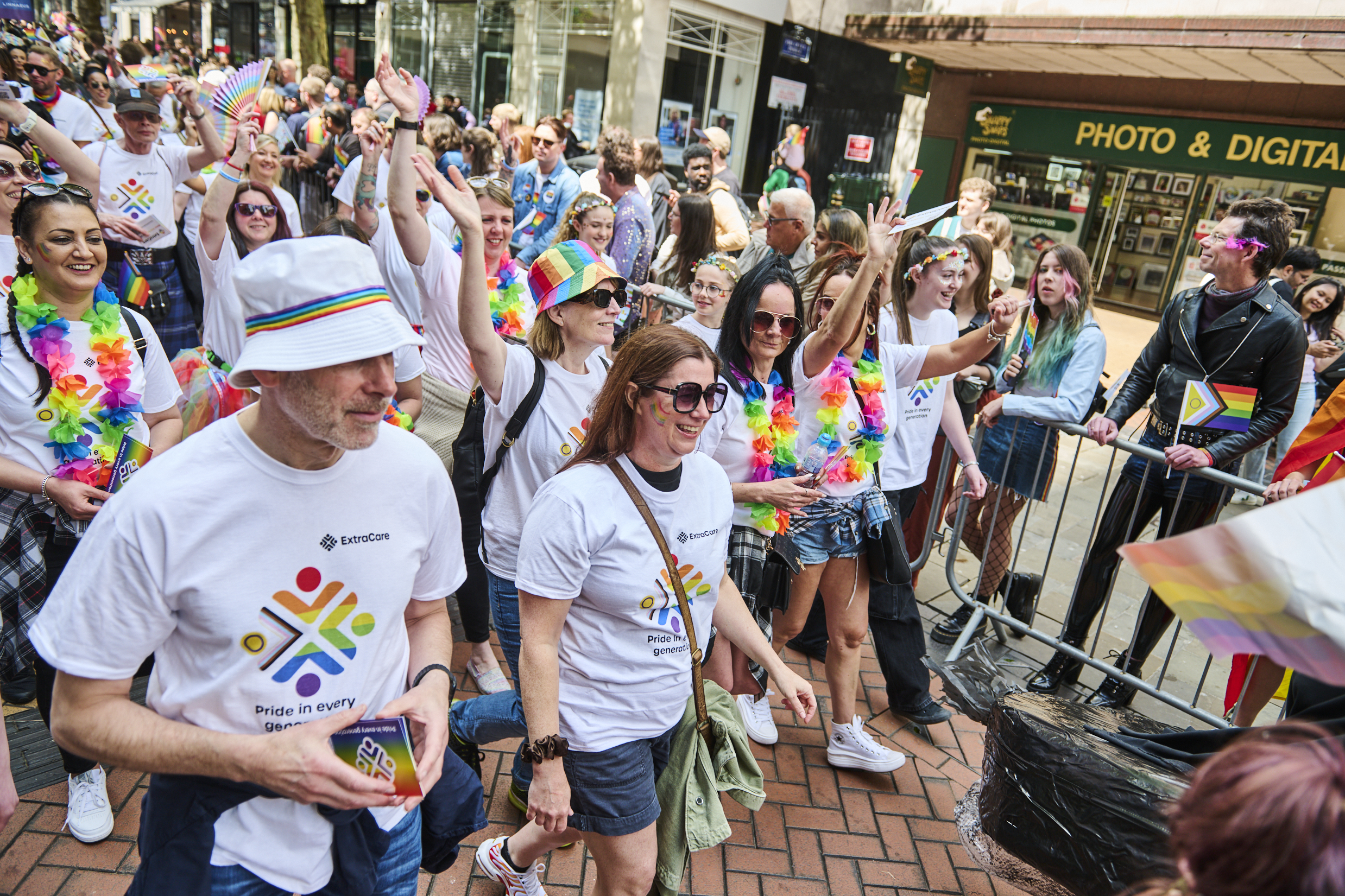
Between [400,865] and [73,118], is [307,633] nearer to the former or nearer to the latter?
[400,865]

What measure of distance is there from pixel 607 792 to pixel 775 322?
1.82 meters

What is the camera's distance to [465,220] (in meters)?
2.97

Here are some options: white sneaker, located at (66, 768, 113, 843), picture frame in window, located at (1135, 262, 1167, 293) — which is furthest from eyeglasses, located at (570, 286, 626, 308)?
picture frame in window, located at (1135, 262, 1167, 293)

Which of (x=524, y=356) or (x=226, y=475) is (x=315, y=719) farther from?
(x=524, y=356)

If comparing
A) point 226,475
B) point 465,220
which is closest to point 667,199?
point 465,220

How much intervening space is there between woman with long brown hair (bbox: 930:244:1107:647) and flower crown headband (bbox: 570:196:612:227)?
2.60 metres

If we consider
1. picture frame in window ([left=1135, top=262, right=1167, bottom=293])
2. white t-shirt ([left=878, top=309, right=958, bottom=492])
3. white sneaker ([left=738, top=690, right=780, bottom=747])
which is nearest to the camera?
white sneaker ([left=738, top=690, right=780, bottom=747])

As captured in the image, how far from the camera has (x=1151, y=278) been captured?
15.2 m

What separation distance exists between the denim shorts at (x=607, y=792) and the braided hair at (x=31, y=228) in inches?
84.9

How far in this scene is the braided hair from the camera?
2.84 meters

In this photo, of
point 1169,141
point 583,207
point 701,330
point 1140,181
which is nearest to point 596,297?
point 701,330

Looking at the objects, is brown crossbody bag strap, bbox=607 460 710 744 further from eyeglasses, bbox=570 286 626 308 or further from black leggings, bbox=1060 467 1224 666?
black leggings, bbox=1060 467 1224 666

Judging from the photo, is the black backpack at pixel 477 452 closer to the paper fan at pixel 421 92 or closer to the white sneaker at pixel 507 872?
the white sneaker at pixel 507 872

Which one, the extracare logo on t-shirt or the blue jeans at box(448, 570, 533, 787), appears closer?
the extracare logo on t-shirt
